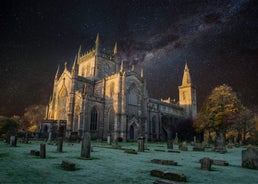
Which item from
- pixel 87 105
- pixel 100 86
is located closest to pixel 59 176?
pixel 87 105

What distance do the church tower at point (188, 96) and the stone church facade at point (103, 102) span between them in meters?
24.6

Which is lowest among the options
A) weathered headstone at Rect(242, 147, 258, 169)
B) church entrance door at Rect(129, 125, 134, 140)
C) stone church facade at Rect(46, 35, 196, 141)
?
church entrance door at Rect(129, 125, 134, 140)

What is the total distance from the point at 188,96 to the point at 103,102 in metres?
47.4

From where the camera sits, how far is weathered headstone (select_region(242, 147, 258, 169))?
738 centimetres

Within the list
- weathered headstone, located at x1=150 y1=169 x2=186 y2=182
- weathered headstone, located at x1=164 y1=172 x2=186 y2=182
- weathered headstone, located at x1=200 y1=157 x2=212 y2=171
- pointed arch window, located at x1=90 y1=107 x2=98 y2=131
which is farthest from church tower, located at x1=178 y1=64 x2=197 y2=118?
weathered headstone, located at x1=164 y1=172 x2=186 y2=182

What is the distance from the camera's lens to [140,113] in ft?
142

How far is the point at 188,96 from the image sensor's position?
76938mm

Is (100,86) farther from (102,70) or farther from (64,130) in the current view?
(64,130)

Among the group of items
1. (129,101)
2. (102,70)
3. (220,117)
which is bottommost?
(220,117)

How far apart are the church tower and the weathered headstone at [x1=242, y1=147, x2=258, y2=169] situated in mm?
70146

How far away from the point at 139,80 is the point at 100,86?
32.6ft

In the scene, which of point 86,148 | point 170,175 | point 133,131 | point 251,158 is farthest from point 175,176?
point 133,131

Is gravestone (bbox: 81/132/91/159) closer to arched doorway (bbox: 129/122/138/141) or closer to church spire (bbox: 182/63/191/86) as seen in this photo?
arched doorway (bbox: 129/122/138/141)

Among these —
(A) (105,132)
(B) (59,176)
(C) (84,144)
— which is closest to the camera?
(B) (59,176)
